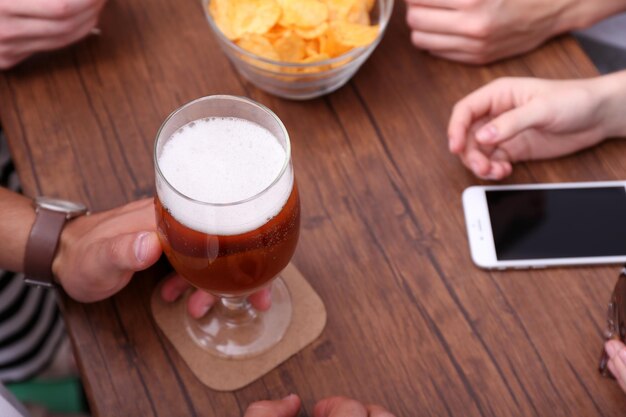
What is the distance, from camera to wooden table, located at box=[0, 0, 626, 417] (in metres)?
0.84

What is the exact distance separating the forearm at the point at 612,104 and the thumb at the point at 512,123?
Result: 94 millimetres

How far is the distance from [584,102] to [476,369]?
41cm

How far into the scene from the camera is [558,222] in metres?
0.96

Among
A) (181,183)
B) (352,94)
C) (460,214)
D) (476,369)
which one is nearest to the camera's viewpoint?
(181,183)

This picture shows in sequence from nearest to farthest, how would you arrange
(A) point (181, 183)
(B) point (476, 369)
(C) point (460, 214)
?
1. (A) point (181, 183)
2. (B) point (476, 369)
3. (C) point (460, 214)

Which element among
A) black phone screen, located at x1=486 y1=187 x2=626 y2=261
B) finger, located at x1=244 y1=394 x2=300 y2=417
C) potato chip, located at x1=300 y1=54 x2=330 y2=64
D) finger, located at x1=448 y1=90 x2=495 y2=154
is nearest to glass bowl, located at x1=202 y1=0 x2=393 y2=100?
potato chip, located at x1=300 y1=54 x2=330 y2=64

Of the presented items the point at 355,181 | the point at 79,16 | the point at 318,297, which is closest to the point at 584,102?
the point at 355,181

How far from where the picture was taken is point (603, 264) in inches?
36.4

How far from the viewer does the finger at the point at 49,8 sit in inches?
40.1

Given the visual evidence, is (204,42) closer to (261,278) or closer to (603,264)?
(261,278)

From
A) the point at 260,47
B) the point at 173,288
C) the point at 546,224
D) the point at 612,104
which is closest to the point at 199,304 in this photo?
the point at 173,288

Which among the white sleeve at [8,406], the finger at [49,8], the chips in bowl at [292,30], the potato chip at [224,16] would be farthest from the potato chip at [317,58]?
the white sleeve at [8,406]

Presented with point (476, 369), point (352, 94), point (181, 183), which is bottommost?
point (476, 369)

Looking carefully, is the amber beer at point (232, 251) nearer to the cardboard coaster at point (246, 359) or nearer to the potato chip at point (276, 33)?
the cardboard coaster at point (246, 359)
